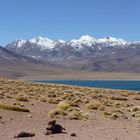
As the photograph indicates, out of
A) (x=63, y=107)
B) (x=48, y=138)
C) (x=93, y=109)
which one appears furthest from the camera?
(x=93, y=109)

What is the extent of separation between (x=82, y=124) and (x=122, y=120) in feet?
13.9

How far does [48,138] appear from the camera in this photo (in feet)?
58.3

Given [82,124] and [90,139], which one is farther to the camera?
[82,124]

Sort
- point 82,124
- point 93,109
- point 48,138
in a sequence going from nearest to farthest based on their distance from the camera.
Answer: point 48,138, point 82,124, point 93,109

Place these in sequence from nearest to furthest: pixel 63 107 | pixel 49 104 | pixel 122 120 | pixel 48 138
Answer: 1. pixel 48 138
2. pixel 122 120
3. pixel 63 107
4. pixel 49 104

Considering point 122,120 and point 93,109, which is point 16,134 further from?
point 93,109

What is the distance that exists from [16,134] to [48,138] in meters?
1.53

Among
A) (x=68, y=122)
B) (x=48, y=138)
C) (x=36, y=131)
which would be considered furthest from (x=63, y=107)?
(x=48, y=138)

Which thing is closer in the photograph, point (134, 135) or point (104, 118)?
point (134, 135)

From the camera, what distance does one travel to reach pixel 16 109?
1074 inches

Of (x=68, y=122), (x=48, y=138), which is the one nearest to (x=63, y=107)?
(x=68, y=122)

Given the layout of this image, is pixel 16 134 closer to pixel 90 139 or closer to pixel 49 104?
pixel 90 139

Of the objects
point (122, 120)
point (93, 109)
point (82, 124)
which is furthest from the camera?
point (93, 109)

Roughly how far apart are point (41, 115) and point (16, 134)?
806 centimetres
